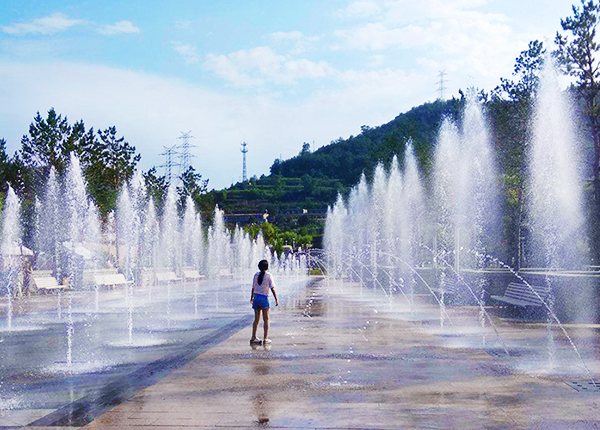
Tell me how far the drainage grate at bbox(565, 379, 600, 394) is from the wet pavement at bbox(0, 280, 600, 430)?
0.02m

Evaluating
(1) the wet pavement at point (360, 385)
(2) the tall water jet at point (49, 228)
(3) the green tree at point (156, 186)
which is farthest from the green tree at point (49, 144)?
(1) the wet pavement at point (360, 385)

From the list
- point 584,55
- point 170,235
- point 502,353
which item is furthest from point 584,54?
point 170,235

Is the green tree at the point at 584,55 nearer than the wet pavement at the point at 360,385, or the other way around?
the wet pavement at the point at 360,385

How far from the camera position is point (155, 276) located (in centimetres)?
4216

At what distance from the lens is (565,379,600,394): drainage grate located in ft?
23.8

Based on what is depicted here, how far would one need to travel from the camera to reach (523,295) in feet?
54.0

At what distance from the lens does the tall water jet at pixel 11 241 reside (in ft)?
91.1

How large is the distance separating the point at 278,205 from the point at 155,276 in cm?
11304

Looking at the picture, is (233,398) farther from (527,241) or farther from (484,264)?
(527,241)

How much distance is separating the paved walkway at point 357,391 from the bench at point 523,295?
155 inches

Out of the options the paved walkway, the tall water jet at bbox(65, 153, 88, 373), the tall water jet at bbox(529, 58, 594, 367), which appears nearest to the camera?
the paved walkway

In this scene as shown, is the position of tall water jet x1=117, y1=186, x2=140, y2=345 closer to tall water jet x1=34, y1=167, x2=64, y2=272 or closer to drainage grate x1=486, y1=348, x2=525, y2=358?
tall water jet x1=34, y1=167, x2=64, y2=272

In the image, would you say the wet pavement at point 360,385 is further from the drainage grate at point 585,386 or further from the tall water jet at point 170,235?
the tall water jet at point 170,235

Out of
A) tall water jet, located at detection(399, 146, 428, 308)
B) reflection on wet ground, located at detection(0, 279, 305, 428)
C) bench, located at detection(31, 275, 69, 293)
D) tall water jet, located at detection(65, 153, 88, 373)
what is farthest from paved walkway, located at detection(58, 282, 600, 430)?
tall water jet, located at detection(399, 146, 428, 308)
